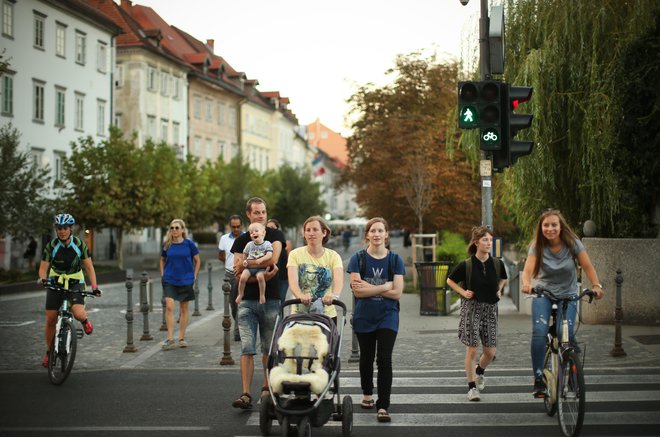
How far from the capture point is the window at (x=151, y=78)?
5916 cm

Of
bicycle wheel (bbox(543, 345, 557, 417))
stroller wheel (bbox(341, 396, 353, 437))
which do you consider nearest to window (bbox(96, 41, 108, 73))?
bicycle wheel (bbox(543, 345, 557, 417))

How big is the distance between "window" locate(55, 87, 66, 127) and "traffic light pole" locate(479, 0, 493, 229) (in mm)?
35633

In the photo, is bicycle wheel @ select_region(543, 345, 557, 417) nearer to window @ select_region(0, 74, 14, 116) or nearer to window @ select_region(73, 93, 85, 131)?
window @ select_region(0, 74, 14, 116)

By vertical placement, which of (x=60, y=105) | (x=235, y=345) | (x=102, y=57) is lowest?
(x=235, y=345)

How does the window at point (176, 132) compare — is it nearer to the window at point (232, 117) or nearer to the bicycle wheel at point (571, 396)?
the window at point (232, 117)

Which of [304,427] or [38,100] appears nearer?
[304,427]

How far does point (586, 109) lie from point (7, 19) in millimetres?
30797

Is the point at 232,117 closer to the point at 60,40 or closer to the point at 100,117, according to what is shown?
the point at 100,117

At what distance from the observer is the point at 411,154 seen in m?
34.5

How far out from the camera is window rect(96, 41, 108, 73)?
1941 inches

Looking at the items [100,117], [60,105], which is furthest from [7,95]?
[100,117]

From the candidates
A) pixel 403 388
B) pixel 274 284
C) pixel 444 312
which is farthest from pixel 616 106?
pixel 274 284

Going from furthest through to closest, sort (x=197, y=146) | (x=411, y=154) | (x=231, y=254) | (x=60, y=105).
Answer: (x=197, y=146) → (x=60, y=105) → (x=411, y=154) → (x=231, y=254)

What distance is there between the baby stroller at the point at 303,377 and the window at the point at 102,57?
147ft
